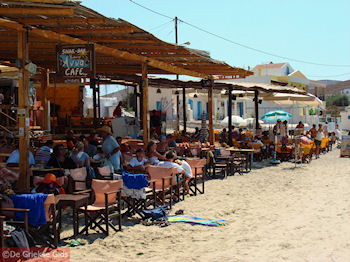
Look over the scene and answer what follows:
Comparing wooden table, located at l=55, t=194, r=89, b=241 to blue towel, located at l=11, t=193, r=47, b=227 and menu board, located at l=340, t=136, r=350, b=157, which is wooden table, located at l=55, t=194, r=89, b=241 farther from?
menu board, located at l=340, t=136, r=350, b=157

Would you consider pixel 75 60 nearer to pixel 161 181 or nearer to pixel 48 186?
pixel 48 186

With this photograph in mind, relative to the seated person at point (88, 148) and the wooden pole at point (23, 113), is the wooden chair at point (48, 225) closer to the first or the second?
the wooden pole at point (23, 113)

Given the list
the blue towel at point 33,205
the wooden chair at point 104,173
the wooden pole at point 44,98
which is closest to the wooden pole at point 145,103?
the wooden pole at point 44,98

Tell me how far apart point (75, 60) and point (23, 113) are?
3.91ft

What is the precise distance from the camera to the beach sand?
17.0ft

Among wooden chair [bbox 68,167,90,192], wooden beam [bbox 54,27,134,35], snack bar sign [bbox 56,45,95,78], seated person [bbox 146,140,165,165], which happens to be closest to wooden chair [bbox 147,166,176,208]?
seated person [bbox 146,140,165,165]

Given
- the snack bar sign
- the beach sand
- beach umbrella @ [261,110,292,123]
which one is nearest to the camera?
the beach sand

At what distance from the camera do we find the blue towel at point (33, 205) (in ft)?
16.3

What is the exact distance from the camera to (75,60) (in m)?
6.79

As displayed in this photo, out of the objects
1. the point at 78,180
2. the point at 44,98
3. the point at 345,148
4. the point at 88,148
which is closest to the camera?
the point at 78,180

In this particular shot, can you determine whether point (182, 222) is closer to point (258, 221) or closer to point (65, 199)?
point (258, 221)

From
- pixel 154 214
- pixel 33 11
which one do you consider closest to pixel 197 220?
pixel 154 214

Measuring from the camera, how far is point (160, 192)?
7723mm

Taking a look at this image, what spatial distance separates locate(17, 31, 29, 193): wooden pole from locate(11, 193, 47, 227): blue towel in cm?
125
